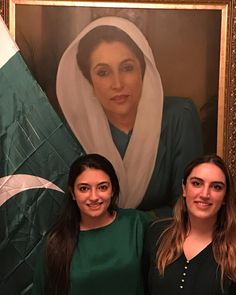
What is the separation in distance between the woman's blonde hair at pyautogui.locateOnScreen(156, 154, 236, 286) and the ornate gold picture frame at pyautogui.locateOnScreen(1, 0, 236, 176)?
22.5 inches

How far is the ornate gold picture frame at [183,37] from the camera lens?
2252 millimetres

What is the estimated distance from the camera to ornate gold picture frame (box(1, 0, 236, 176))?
7.39 ft

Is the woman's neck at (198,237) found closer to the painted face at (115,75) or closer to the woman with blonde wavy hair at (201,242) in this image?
the woman with blonde wavy hair at (201,242)

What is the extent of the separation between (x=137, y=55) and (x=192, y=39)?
28cm

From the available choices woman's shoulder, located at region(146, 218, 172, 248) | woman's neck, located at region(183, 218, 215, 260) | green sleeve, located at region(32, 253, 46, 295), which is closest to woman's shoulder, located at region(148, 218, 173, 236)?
woman's shoulder, located at region(146, 218, 172, 248)

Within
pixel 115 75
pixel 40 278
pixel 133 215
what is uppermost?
pixel 115 75

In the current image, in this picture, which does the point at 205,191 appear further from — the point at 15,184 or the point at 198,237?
the point at 15,184

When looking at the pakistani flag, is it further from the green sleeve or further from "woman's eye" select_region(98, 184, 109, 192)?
"woman's eye" select_region(98, 184, 109, 192)

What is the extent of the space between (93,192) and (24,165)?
412 millimetres

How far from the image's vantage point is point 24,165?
83.0 inches

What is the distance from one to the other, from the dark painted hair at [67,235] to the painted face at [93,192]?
0.03m

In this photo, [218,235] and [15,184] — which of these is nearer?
[218,235]

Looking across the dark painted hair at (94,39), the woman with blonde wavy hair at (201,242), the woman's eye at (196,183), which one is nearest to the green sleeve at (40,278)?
the woman with blonde wavy hair at (201,242)

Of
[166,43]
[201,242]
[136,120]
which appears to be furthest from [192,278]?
[166,43]
